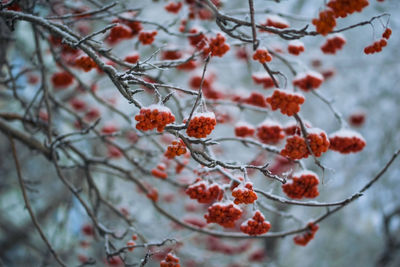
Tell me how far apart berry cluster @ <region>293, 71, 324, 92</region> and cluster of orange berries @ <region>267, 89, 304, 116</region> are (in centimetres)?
67

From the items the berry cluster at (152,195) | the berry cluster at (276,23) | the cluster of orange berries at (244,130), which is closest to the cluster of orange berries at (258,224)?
the cluster of orange berries at (244,130)

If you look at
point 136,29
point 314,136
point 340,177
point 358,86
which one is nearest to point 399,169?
point 340,177

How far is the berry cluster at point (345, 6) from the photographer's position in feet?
5.50

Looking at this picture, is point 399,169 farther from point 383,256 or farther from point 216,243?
point 216,243

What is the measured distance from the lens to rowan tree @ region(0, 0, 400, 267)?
204 cm

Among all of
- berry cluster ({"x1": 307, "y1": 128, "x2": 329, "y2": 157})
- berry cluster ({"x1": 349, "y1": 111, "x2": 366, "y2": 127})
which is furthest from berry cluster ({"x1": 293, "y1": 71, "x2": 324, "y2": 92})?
berry cluster ({"x1": 349, "y1": 111, "x2": 366, "y2": 127})

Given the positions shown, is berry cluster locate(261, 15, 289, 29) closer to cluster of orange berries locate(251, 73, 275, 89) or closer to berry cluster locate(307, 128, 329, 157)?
cluster of orange berries locate(251, 73, 275, 89)

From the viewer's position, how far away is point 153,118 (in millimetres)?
1690

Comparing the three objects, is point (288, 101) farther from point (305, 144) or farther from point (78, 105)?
point (78, 105)

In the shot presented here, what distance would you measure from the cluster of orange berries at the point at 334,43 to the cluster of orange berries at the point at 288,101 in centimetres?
118

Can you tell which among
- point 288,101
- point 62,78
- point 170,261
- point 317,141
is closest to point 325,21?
point 288,101

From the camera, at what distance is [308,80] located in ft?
8.72

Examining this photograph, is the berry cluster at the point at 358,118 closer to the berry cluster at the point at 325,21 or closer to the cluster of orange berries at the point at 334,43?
the cluster of orange berries at the point at 334,43

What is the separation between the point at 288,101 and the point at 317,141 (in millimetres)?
320
